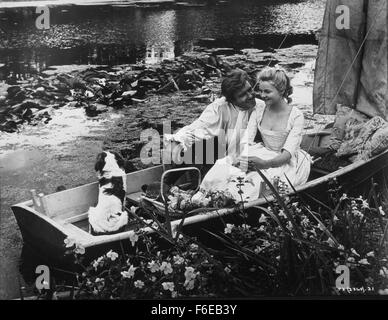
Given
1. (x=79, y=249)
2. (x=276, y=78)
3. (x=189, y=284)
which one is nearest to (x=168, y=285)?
(x=189, y=284)

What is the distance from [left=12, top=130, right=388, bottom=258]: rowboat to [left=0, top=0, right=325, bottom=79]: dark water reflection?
0.81 m

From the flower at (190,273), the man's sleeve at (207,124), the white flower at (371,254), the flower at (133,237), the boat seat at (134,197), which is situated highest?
the man's sleeve at (207,124)

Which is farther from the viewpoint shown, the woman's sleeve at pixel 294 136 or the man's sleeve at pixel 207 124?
the man's sleeve at pixel 207 124

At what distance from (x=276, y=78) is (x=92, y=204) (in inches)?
55.8

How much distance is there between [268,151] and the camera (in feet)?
12.4

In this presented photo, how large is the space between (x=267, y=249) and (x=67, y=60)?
1.68 m

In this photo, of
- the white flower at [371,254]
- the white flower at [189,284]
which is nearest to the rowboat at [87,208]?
the white flower at [189,284]

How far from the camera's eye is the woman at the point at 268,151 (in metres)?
3.64

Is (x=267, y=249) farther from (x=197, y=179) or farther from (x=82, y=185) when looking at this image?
(x=82, y=185)

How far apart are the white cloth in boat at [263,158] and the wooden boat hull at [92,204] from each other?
10 centimetres

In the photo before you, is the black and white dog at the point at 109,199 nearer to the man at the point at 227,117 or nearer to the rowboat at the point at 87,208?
the rowboat at the point at 87,208

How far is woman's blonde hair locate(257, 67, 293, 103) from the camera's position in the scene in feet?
12.0

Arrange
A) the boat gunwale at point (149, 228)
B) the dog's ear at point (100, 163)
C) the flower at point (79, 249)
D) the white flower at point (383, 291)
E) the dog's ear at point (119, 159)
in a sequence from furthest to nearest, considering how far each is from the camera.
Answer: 1. the dog's ear at point (119, 159)
2. the dog's ear at point (100, 163)
3. the boat gunwale at point (149, 228)
4. the flower at point (79, 249)
5. the white flower at point (383, 291)

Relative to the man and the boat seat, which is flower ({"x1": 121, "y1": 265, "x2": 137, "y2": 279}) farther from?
the man
